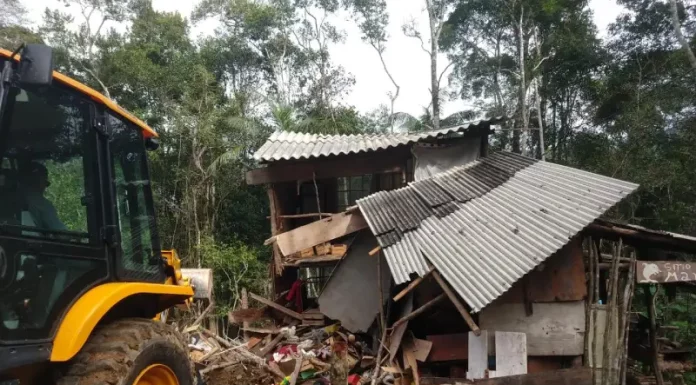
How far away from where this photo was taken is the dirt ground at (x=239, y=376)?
7305mm

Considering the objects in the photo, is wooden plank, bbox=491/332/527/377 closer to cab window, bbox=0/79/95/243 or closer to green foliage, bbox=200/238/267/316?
cab window, bbox=0/79/95/243

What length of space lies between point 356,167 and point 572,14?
1820 centimetres

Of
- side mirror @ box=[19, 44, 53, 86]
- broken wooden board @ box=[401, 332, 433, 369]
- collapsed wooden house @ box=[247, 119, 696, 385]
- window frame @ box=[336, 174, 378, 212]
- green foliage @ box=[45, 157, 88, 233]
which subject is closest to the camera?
side mirror @ box=[19, 44, 53, 86]

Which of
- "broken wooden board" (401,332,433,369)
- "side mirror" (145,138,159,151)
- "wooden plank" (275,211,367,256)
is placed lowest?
"broken wooden board" (401,332,433,369)

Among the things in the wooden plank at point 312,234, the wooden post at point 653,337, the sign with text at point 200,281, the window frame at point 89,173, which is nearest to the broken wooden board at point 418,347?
the wooden plank at point 312,234

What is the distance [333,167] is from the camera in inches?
453

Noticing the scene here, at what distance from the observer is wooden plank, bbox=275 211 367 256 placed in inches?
320

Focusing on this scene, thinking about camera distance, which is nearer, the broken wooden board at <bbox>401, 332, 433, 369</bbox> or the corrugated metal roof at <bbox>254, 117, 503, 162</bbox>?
the broken wooden board at <bbox>401, 332, 433, 369</bbox>

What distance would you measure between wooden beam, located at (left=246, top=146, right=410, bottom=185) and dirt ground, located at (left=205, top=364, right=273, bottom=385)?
520 cm

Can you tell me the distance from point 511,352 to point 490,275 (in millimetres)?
1449

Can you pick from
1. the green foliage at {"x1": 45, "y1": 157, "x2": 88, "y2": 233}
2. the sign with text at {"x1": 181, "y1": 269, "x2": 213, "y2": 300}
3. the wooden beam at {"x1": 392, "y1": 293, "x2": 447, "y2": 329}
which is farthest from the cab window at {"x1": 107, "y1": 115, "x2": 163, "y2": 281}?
the wooden beam at {"x1": 392, "y1": 293, "x2": 447, "y2": 329}

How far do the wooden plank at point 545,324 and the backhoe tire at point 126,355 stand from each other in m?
4.70

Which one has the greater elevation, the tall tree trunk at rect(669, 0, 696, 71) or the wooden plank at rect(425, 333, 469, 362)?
the tall tree trunk at rect(669, 0, 696, 71)

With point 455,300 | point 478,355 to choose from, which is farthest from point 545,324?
point 455,300
